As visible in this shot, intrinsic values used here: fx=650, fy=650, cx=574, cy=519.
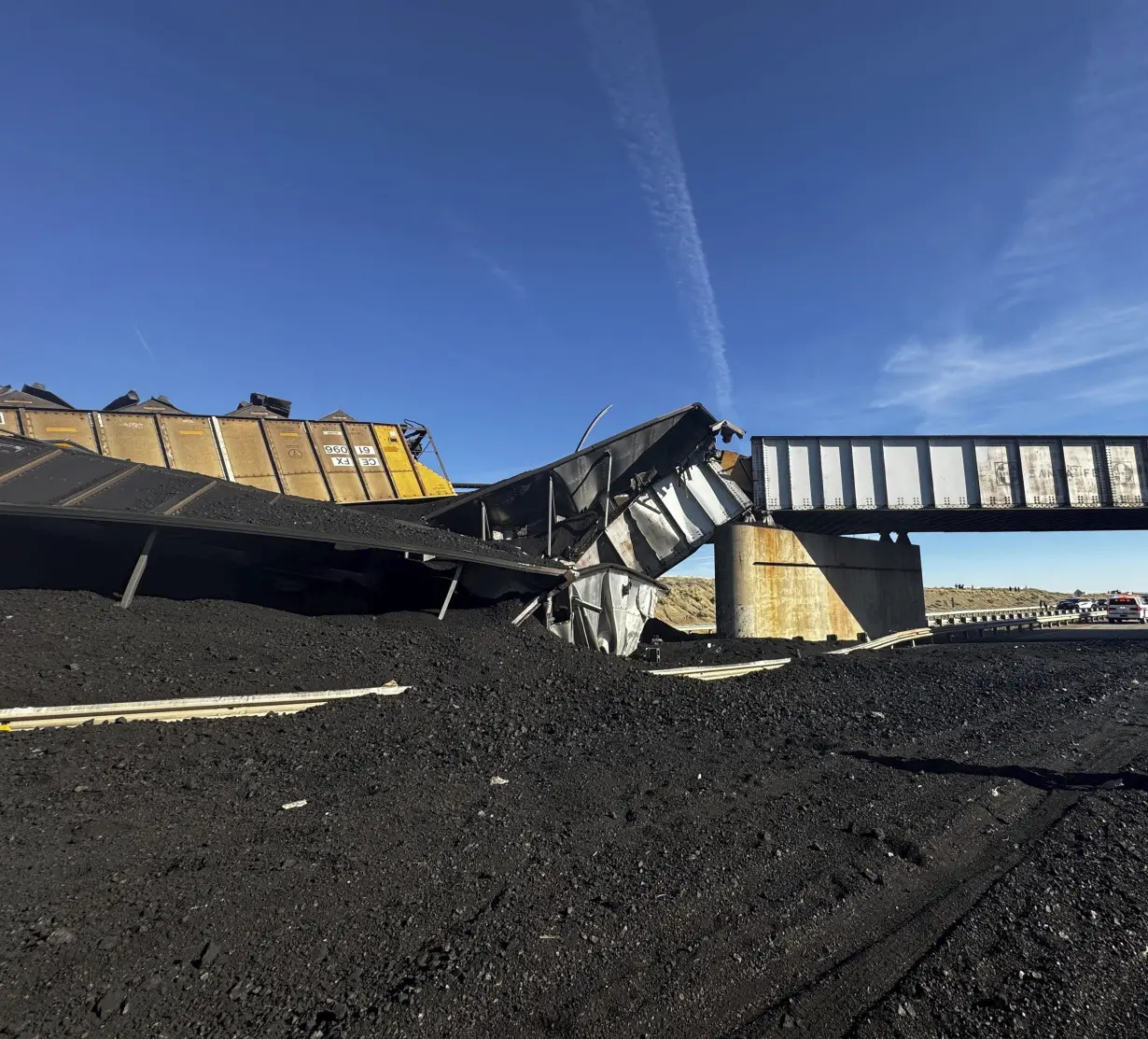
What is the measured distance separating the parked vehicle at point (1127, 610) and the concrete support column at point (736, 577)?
28.6 metres

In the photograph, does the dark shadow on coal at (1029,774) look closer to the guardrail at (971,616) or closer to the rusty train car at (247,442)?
the rusty train car at (247,442)

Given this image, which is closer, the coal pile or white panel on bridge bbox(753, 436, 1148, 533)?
the coal pile

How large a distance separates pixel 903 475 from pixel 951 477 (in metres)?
1.51

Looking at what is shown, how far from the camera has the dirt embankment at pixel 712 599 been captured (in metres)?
37.5

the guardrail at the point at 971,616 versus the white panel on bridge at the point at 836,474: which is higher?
the white panel on bridge at the point at 836,474

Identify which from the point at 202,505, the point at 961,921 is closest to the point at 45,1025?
the point at 961,921

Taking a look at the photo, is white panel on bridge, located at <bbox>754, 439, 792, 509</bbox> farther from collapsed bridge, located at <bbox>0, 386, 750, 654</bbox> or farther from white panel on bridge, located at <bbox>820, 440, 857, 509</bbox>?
collapsed bridge, located at <bbox>0, 386, 750, 654</bbox>

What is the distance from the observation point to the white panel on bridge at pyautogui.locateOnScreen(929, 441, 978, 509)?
20.8 m

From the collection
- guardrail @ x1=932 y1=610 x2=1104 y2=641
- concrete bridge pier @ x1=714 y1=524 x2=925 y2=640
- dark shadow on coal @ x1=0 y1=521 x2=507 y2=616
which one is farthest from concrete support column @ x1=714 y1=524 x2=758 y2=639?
dark shadow on coal @ x1=0 y1=521 x2=507 y2=616

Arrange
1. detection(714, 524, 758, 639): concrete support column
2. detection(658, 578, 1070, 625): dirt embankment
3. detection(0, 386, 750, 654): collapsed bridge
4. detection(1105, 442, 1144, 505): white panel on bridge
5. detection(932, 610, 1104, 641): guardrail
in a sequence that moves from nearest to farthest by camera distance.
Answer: detection(0, 386, 750, 654): collapsed bridge → detection(714, 524, 758, 639): concrete support column → detection(1105, 442, 1144, 505): white panel on bridge → detection(932, 610, 1104, 641): guardrail → detection(658, 578, 1070, 625): dirt embankment

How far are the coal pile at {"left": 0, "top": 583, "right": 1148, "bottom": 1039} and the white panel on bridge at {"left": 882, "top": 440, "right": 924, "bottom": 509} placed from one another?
13.8m

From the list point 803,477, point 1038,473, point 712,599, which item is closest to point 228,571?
point 803,477

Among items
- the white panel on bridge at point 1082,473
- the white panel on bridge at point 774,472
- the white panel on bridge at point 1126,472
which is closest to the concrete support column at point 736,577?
the white panel on bridge at point 774,472

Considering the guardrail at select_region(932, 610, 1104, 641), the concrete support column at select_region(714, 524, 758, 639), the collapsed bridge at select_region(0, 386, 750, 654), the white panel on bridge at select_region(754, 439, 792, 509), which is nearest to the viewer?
the collapsed bridge at select_region(0, 386, 750, 654)
